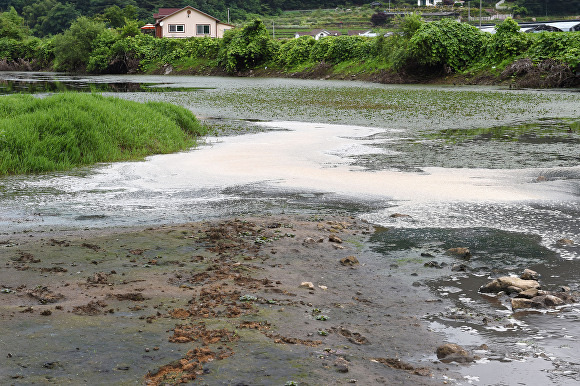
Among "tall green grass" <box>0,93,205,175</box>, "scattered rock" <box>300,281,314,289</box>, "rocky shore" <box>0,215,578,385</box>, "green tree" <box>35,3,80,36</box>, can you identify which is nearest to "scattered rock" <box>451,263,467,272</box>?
"rocky shore" <box>0,215,578,385</box>

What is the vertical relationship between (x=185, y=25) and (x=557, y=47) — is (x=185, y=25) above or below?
above

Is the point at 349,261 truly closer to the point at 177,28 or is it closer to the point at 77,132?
the point at 77,132

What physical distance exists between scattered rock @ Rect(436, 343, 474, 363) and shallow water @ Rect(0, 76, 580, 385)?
3.7 inches

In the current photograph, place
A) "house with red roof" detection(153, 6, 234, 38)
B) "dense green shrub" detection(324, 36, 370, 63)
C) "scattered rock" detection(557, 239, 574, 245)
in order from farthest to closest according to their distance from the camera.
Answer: "house with red roof" detection(153, 6, 234, 38) < "dense green shrub" detection(324, 36, 370, 63) < "scattered rock" detection(557, 239, 574, 245)

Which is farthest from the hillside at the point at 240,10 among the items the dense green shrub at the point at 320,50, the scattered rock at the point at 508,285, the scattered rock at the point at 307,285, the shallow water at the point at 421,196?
the scattered rock at the point at 508,285

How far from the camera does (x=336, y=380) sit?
352 cm

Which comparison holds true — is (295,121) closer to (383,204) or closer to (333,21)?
(383,204)

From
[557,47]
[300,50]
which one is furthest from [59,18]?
[557,47]

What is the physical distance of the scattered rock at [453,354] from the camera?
3.90 metres

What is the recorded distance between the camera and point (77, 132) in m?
11.9

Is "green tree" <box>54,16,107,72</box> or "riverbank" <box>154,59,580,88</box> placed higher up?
"green tree" <box>54,16,107,72</box>

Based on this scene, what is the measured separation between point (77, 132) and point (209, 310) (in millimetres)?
8320

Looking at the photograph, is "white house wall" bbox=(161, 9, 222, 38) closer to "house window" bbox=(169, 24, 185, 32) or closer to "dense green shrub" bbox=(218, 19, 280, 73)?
"house window" bbox=(169, 24, 185, 32)

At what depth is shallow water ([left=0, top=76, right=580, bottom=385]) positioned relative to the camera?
453cm
